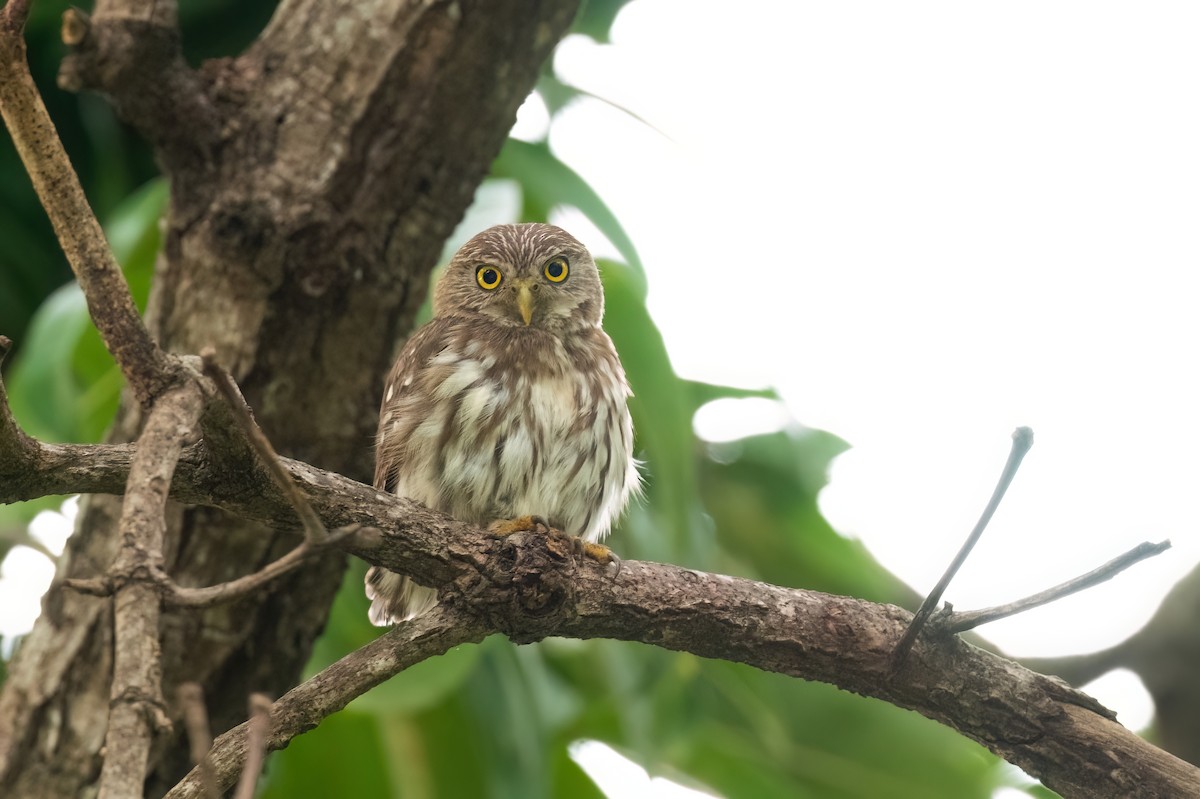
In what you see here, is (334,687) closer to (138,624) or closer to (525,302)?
(138,624)

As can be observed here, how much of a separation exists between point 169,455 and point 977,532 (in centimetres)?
145

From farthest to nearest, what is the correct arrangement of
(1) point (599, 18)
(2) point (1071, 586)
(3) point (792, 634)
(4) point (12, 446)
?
(1) point (599, 18)
(3) point (792, 634)
(2) point (1071, 586)
(4) point (12, 446)

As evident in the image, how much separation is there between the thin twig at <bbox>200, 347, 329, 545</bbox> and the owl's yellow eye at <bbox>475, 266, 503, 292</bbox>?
289cm

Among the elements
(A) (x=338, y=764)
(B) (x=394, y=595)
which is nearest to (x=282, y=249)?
(B) (x=394, y=595)

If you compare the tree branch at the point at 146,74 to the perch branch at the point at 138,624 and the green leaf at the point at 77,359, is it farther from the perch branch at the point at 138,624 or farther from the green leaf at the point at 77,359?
the perch branch at the point at 138,624

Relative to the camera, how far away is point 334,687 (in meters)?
2.50

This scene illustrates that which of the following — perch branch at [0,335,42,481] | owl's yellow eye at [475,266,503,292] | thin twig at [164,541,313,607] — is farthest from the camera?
owl's yellow eye at [475,266,503,292]

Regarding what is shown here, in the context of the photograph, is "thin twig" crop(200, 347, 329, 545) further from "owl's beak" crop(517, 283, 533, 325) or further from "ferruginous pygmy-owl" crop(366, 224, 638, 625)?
"owl's beak" crop(517, 283, 533, 325)

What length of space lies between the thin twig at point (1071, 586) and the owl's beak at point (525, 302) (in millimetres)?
2077

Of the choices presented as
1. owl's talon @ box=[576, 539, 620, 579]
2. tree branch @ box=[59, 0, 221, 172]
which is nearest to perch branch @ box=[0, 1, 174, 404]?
owl's talon @ box=[576, 539, 620, 579]

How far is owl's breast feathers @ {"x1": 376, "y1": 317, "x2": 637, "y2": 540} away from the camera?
389 centimetres

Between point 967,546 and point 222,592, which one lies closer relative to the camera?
point 222,592

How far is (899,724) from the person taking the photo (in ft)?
19.2

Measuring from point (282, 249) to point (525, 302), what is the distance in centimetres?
93
